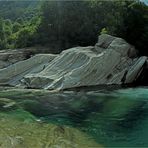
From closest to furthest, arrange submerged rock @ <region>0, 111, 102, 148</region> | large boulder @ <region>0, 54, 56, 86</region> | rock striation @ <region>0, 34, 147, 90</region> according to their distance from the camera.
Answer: submerged rock @ <region>0, 111, 102, 148</region> < rock striation @ <region>0, 34, 147, 90</region> < large boulder @ <region>0, 54, 56, 86</region>

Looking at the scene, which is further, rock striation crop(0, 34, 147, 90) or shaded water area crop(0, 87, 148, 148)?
rock striation crop(0, 34, 147, 90)

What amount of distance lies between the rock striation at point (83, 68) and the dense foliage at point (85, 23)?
6.75 metres

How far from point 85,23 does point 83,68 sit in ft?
58.0

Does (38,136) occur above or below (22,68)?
above

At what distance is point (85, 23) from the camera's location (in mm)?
54250

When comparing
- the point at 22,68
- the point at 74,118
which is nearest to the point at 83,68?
the point at 22,68

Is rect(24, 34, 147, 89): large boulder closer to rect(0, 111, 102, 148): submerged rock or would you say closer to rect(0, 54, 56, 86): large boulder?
rect(0, 54, 56, 86): large boulder

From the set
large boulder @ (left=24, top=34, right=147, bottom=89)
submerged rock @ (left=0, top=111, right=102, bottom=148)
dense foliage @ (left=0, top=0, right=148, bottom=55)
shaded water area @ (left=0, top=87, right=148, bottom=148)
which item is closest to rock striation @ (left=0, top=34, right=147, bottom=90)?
large boulder @ (left=24, top=34, right=147, bottom=89)

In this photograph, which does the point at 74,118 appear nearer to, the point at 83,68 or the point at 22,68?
the point at 83,68

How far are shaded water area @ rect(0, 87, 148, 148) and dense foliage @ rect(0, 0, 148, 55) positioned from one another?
58.3 feet

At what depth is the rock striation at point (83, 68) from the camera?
3747cm

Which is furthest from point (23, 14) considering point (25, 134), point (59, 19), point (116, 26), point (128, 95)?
point (25, 134)

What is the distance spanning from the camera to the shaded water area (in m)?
16.7

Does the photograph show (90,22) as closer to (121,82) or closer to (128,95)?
(121,82)
